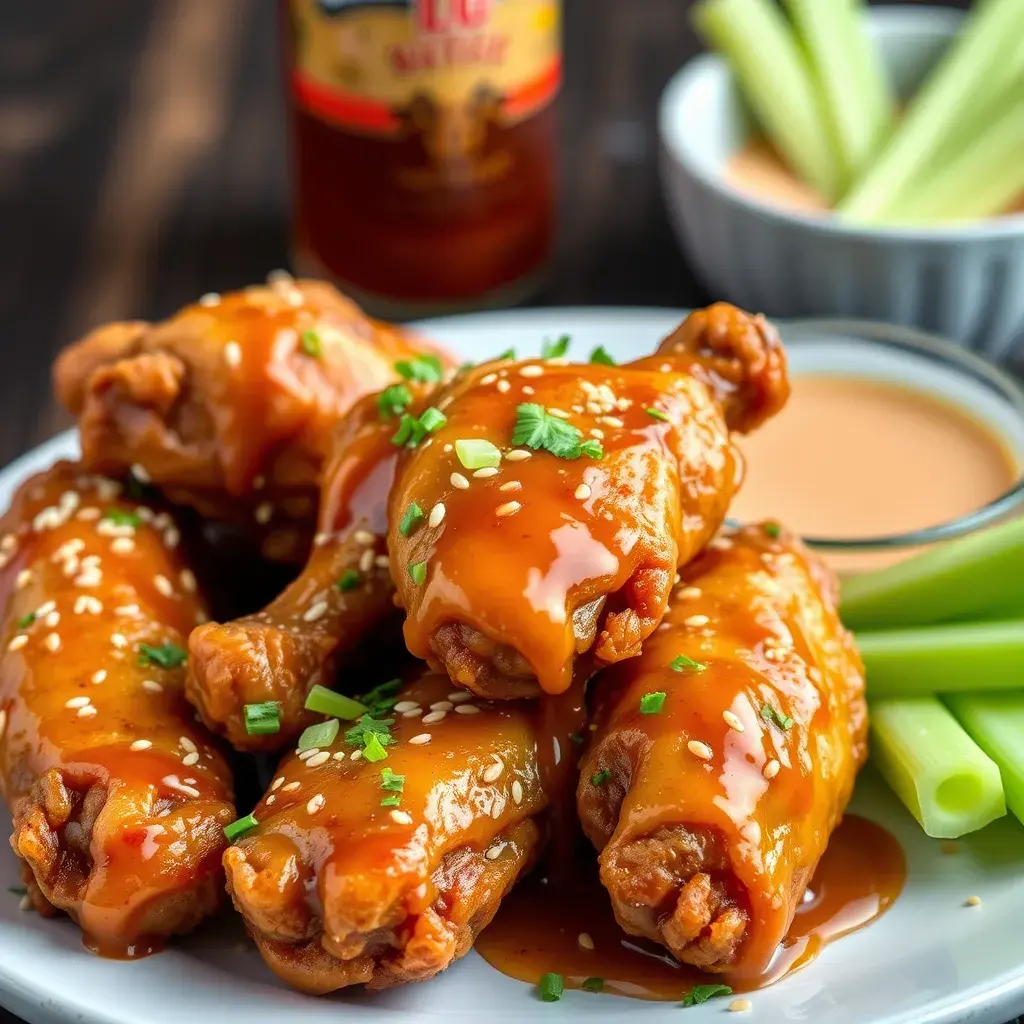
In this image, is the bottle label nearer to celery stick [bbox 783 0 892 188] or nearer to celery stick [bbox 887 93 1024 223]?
celery stick [bbox 783 0 892 188]

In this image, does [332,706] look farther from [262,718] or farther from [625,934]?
[625,934]

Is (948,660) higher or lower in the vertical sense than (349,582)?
lower

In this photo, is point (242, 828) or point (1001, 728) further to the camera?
point (1001, 728)

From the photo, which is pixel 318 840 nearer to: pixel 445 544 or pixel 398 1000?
pixel 398 1000

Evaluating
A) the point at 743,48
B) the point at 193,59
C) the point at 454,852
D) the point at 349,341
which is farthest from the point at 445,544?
the point at 193,59

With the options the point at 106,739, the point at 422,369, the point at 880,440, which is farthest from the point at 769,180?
the point at 106,739

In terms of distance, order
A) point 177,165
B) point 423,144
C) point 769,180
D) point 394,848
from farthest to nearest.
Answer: point 177,165 < point 769,180 < point 423,144 < point 394,848
